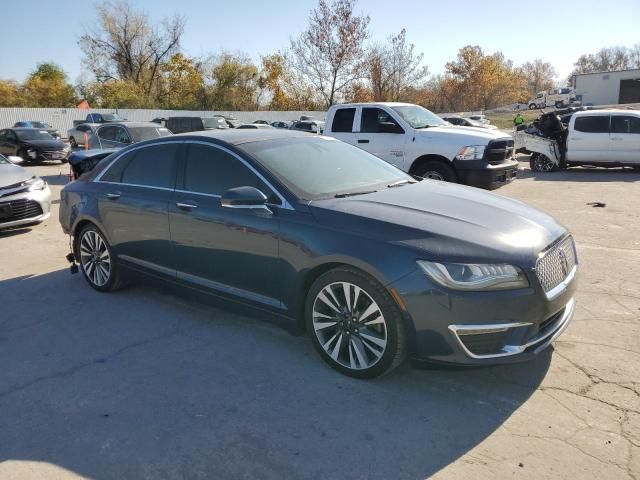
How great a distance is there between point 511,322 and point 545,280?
15.7 inches

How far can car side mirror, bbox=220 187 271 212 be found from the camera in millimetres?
3721

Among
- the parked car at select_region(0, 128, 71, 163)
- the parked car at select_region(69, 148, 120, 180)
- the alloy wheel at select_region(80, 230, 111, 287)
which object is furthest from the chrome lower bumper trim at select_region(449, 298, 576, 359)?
the parked car at select_region(0, 128, 71, 163)

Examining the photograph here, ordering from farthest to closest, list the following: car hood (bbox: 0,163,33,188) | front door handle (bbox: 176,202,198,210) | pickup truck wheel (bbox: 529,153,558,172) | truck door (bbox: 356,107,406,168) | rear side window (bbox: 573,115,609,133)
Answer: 1. pickup truck wheel (bbox: 529,153,558,172)
2. rear side window (bbox: 573,115,609,133)
3. truck door (bbox: 356,107,406,168)
4. car hood (bbox: 0,163,33,188)
5. front door handle (bbox: 176,202,198,210)

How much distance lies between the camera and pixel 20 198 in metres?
7.96

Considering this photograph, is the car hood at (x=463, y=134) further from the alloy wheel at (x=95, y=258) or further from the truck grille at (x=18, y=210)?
the truck grille at (x=18, y=210)

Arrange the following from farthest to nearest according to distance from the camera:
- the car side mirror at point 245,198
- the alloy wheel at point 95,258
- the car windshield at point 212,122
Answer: the car windshield at point 212,122
the alloy wheel at point 95,258
the car side mirror at point 245,198

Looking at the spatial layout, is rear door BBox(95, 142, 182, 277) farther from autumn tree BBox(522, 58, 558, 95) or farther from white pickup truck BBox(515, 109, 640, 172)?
autumn tree BBox(522, 58, 558, 95)

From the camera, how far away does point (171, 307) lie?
4.98 meters

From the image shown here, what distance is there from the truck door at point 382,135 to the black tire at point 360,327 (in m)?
7.12

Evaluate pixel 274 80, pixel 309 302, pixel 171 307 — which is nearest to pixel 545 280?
pixel 309 302

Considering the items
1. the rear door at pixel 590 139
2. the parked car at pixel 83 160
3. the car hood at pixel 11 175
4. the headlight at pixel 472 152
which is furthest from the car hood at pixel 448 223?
the rear door at pixel 590 139

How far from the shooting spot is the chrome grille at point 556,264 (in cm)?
321

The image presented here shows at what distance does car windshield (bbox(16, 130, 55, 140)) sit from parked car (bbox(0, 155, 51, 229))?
12.9 meters

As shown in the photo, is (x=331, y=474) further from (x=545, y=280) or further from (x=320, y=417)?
(x=545, y=280)
